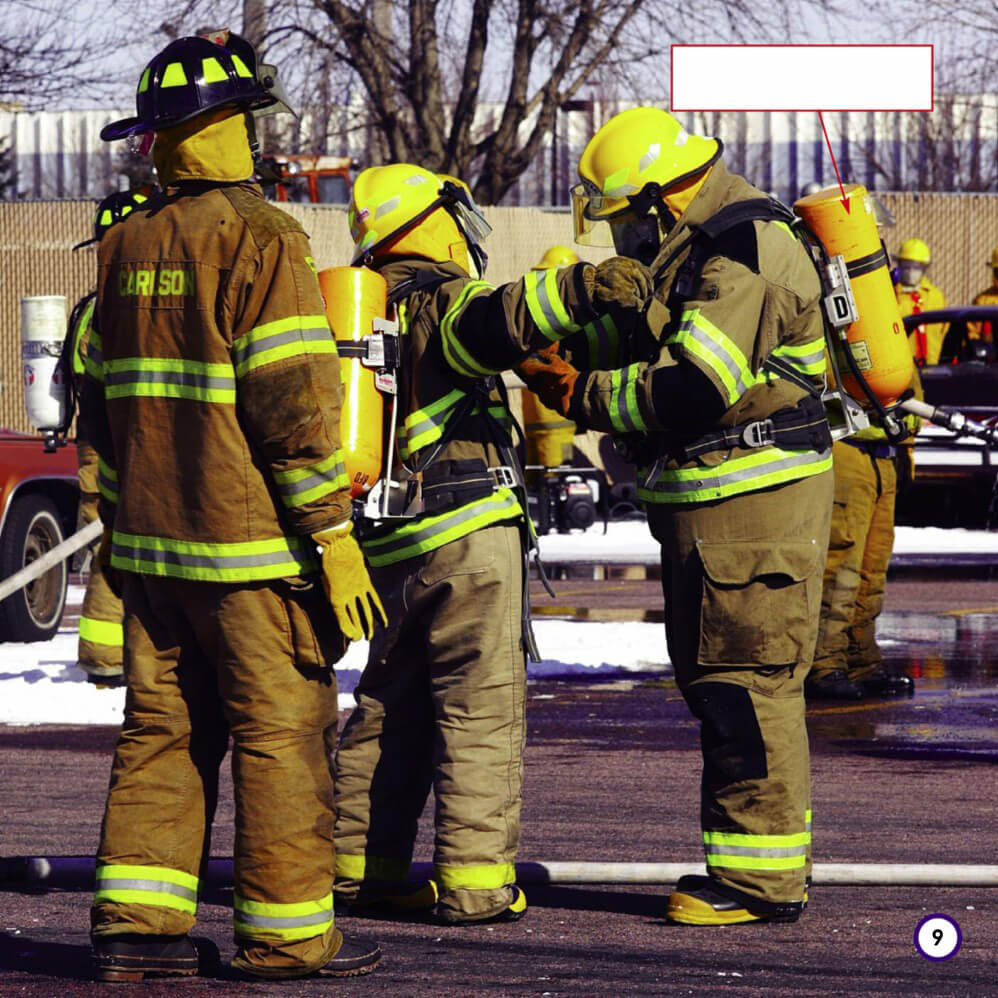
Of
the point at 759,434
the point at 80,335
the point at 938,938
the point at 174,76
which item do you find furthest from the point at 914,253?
the point at 174,76

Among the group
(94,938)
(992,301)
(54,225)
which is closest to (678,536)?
(94,938)

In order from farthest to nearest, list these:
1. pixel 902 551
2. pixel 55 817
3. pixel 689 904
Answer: pixel 902 551 < pixel 55 817 < pixel 689 904

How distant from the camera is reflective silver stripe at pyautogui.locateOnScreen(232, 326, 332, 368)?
4.70 metres

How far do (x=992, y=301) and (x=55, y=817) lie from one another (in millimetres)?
14763

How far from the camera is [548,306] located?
526 centimetres

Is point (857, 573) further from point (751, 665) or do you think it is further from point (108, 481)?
point (108, 481)

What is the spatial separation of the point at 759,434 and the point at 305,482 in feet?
4.51

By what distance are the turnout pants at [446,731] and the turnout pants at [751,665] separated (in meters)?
0.47

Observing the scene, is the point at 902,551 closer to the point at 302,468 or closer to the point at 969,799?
the point at 969,799

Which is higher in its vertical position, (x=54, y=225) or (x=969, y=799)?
(x=54, y=225)

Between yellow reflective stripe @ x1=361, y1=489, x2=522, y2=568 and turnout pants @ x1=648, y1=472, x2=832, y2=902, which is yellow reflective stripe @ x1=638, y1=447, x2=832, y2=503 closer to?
turnout pants @ x1=648, y1=472, x2=832, y2=902

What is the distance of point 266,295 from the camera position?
4.72 meters

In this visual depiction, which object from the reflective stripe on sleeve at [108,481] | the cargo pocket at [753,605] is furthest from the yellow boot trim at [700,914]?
the reflective stripe on sleeve at [108,481]

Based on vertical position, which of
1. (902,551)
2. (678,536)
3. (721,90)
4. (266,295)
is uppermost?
(721,90)
